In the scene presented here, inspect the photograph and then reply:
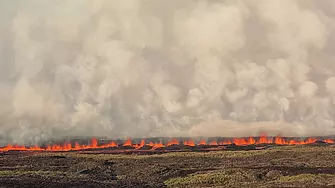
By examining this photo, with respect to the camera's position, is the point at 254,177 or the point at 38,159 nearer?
the point at 254,177

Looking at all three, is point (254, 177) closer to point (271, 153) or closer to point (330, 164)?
point (330, 164)

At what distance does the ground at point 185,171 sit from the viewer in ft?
239

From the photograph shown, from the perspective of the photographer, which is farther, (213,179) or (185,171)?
(185,171)

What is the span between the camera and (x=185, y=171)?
90.3m

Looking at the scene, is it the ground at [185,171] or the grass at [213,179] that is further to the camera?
the grass at [213,179]

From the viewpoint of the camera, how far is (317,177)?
239 ft

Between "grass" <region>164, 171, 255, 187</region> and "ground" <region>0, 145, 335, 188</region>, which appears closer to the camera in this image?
"ground" <region>0, 145, 335, 188</region>

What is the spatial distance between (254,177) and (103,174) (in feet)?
105

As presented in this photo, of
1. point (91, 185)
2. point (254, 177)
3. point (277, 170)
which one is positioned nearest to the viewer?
point (91, 185)

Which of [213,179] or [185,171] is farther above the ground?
[185,171]

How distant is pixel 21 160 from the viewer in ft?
390

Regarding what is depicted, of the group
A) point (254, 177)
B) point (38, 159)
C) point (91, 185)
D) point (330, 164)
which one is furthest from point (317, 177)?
point (38, 159)

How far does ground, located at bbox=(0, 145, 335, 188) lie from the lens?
7275 centimetres

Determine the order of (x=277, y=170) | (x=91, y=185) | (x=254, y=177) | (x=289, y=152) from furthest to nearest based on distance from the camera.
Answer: (x=289, y=152) < (x=277, y=170) < (x=254, y=177) < (x=91, y=185)
